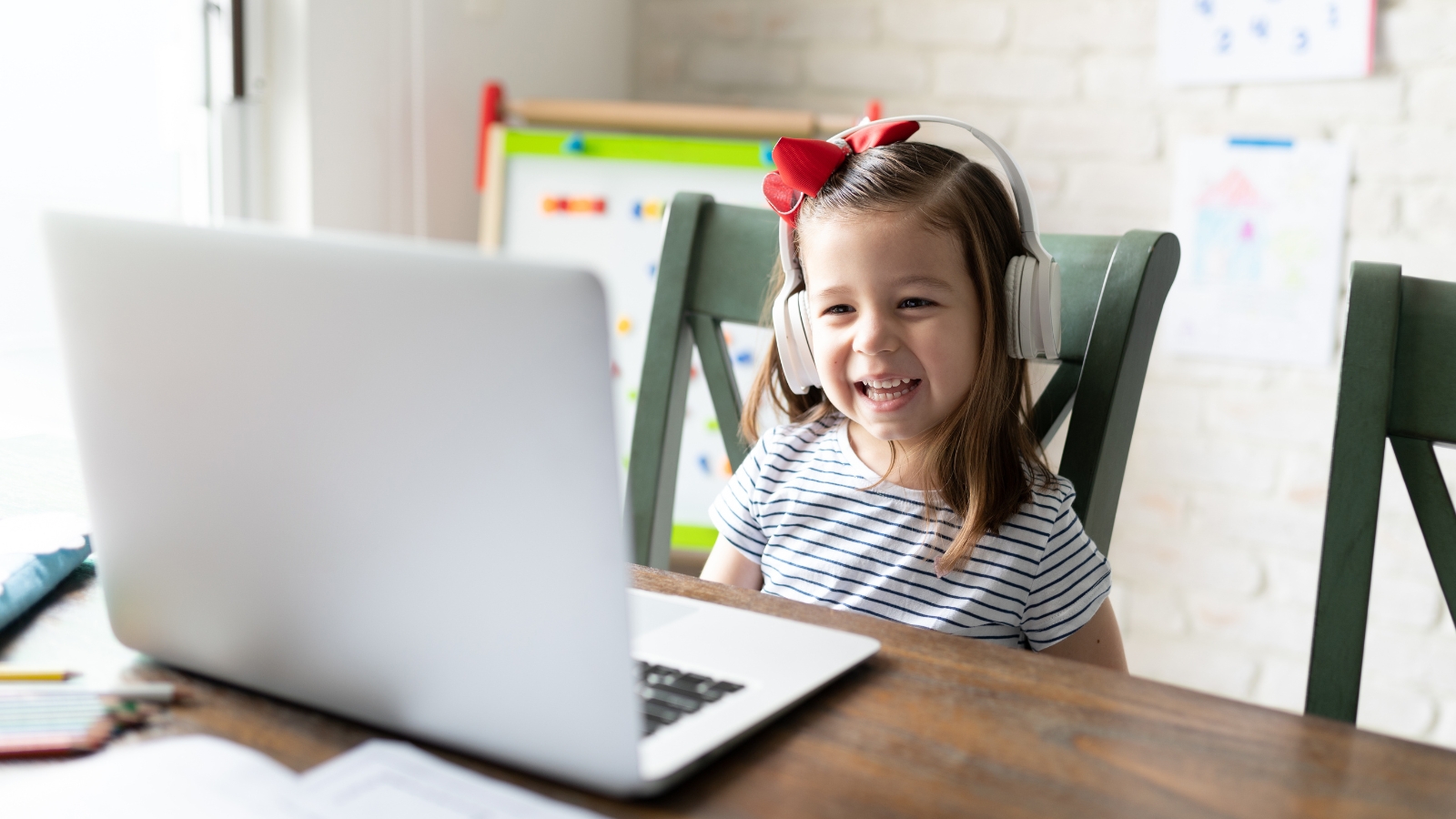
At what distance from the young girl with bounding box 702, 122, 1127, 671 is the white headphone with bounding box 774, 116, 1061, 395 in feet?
0.05

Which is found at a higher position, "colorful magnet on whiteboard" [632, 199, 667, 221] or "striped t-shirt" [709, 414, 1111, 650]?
"colorful magnet on whiteboard" [632, 199, 667, 221]

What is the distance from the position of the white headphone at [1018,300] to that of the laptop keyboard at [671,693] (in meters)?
0.43

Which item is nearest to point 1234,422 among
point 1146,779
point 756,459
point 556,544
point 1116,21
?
point 1116,21

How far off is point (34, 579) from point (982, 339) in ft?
2.21

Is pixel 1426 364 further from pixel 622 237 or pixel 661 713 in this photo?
pixel 622 237

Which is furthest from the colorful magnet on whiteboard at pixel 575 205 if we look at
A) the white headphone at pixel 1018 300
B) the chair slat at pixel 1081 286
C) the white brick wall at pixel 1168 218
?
the chair slat at pixel 1081 286

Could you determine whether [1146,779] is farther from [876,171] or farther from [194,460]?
A: [876,171]

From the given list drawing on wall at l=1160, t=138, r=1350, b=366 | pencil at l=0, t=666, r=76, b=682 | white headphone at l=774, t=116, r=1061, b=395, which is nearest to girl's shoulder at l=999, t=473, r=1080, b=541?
white headphone at l=774, t=116, r=1061, b=395

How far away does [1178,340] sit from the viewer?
6.55 feet

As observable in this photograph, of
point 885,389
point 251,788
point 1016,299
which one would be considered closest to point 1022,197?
point 1016,299

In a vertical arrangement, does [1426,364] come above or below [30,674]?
above

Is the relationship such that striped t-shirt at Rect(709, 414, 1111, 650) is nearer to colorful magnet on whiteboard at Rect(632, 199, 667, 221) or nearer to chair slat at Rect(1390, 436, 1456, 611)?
chair slat at Rect(1390, 436, 1456, 611)

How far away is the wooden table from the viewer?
0.48 meters

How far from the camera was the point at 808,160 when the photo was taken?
0.95 m
